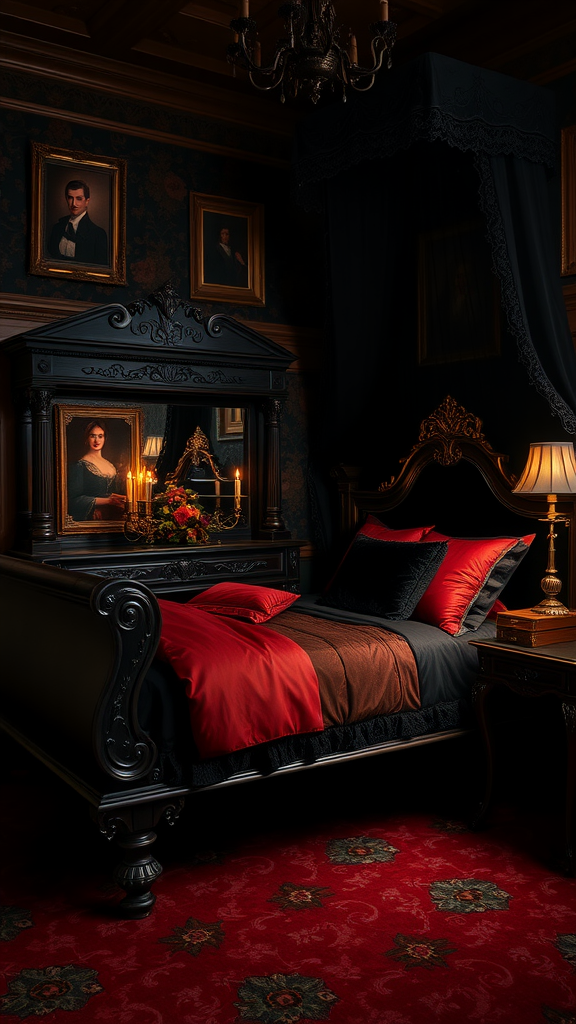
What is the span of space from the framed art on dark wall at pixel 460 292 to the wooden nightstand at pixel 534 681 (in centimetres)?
172

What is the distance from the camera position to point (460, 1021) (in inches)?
88.6

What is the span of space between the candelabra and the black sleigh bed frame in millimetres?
1100

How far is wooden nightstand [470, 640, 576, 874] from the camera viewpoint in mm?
3117

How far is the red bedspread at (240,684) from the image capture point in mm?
2967

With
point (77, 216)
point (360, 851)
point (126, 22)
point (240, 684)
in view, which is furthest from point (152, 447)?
point (360, 851)

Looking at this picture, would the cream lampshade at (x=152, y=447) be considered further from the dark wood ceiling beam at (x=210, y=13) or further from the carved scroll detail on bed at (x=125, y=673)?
the carved scroll detail on bed at (x=125, y=673)

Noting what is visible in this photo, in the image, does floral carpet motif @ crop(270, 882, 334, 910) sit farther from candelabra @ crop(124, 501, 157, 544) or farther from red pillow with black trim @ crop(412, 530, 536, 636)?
candelabra @ crop(124, 501, 157, 544)

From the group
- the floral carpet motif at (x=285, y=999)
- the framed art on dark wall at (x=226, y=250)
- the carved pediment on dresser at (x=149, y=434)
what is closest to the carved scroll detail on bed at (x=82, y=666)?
the floral carpet motif at (x=285, y=999)

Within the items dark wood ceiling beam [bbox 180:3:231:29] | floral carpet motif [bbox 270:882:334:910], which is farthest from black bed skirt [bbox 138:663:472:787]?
dark wood ceiling beam [bbox 180:3:231:29]

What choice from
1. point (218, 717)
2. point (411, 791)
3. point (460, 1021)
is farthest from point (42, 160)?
point (460, 1021)

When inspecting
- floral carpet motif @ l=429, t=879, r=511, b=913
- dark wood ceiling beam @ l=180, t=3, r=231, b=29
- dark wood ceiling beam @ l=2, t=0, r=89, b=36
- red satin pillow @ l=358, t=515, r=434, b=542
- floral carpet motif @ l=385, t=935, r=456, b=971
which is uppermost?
dark wood ceiling beam @ l=180, t=3, r=231, b=29

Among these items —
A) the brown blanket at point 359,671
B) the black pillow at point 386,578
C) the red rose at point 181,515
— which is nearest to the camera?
the brown blanket at point 359,671

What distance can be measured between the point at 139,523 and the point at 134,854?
7.57 ft

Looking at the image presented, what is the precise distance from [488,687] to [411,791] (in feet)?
2.37
